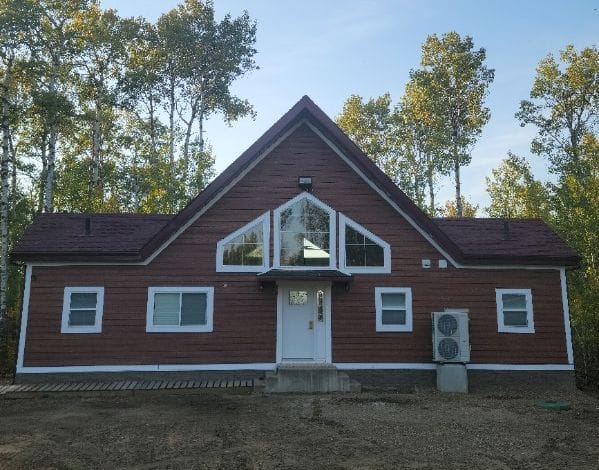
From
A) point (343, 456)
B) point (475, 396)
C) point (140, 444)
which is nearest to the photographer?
point (343, 456)

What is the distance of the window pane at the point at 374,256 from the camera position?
1316 centimetres

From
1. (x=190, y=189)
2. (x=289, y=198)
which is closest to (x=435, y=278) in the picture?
(x=289, y=198)

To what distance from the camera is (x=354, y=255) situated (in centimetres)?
1320

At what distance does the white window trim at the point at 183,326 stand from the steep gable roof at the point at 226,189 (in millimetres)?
1038

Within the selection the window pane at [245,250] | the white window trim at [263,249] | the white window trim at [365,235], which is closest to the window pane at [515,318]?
the white window trim at [365,235]

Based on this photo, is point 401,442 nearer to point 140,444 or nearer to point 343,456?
point 343,456

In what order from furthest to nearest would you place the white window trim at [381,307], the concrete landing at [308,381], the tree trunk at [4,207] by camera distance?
the tree trunk at [4,207]
the white window trim at [381,307]
the concrete landing at [308,381]

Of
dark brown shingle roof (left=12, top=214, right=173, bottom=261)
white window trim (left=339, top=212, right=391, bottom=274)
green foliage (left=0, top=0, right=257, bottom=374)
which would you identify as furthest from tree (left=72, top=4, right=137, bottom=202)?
white window trim (left=339, top=212, right=391, bottom=274)

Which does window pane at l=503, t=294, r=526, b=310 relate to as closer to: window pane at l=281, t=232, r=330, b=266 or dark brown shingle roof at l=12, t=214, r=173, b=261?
window pane at l=281, t=232, r=330, b=266

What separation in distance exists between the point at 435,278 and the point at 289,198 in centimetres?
482

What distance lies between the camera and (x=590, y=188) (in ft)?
67.3

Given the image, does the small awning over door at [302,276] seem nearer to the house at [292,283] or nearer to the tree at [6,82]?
the house at [292,283]

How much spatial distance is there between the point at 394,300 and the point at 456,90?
19369 millimetres

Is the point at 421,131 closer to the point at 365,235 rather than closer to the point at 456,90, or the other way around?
the point at 456,90
